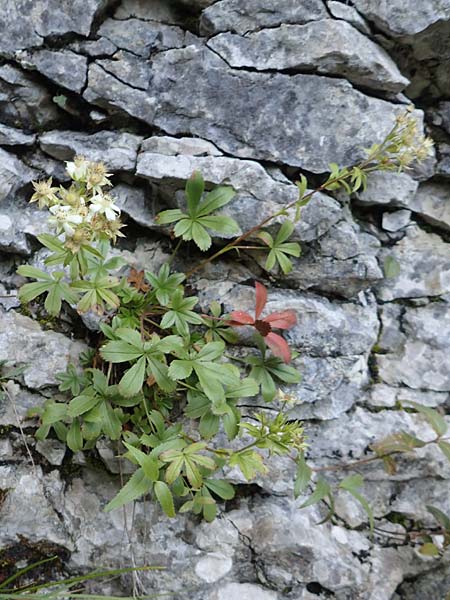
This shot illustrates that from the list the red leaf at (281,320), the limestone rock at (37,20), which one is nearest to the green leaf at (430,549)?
the red leaf at (281,320)

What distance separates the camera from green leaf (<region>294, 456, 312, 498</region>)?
2008 mm

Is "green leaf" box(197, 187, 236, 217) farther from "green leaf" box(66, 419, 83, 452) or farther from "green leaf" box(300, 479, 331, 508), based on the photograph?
"green leaf" box(300, 479, 331, 508)

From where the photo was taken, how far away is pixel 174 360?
186cm

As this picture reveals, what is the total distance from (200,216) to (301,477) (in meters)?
1.17

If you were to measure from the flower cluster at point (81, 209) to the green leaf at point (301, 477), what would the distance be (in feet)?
3.94

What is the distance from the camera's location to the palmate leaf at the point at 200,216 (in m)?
2.06

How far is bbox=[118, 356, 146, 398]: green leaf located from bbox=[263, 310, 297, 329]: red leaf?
0.60m

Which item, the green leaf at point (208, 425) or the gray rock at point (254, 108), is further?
the gray rock at point (254, 108)

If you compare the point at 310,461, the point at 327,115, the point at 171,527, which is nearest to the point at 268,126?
the point at 327,115

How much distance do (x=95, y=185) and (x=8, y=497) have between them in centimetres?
130

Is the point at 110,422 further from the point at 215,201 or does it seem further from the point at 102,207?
the point at 215,201

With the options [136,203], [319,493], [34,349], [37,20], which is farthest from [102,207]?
[319,493]

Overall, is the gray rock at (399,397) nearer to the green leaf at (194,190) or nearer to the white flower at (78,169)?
the green leaf at (194,190)

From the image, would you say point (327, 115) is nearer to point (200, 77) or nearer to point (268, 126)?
point (268, 126)
